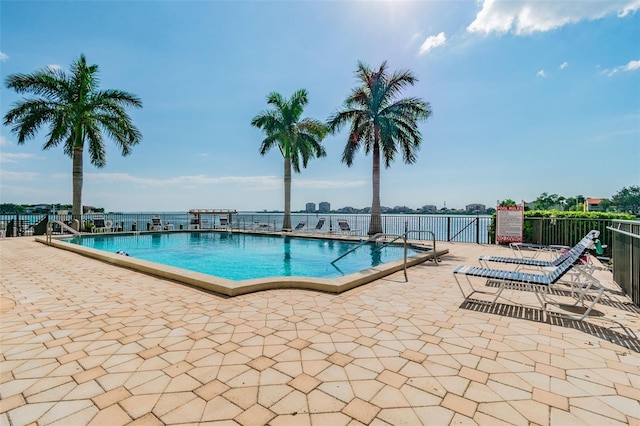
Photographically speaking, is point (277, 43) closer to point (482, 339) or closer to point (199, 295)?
point (199, 295)

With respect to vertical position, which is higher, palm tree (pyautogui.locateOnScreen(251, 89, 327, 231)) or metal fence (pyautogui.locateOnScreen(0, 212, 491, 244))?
palm tree (pyautogui.locateOnScreen(251, 89, 327, 231))

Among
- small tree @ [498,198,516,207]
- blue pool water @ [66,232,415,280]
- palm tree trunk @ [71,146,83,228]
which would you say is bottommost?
blue pool water @ [66,232,415,280]

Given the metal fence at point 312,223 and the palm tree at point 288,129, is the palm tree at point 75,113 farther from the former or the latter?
the palm tree at point 288,129

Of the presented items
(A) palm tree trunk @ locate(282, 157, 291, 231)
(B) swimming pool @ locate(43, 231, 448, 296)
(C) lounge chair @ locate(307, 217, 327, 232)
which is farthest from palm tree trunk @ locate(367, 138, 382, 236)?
(A) palm tree trunk @ locate(282, 157, 291, 231)

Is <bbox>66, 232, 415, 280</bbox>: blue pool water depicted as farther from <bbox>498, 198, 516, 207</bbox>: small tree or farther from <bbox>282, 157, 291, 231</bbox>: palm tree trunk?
<bbox>498, 198, 516, 207</bbox>: small tree

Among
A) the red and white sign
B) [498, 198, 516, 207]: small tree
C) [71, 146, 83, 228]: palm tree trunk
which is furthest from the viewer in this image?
[71, 146, 83, 228]: palm tree trunk

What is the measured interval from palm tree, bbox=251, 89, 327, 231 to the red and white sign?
399 inches

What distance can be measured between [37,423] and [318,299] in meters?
3.08

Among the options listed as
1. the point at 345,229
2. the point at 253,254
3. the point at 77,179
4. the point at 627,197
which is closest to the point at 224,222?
the point at 77,179

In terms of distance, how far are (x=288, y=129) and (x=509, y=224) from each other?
11957 mm

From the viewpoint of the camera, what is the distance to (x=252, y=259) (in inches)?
379

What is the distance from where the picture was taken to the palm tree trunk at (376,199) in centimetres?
1389

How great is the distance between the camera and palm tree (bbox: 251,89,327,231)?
1659 centimetres

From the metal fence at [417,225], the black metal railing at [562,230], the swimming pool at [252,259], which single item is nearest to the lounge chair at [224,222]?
the metal fence at [417,225]
